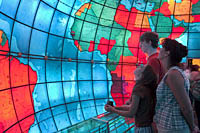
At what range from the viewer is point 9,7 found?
938 centimetres

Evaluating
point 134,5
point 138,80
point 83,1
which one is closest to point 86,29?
point 83,1

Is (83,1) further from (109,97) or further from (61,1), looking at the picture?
(109,97)

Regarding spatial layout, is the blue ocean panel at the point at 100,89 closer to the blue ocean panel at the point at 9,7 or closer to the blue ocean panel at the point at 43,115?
the blue ocean panel at the point at 43,115

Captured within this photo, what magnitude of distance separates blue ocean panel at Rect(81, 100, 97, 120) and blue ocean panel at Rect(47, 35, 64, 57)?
5.20m

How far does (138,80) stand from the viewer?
101 inches

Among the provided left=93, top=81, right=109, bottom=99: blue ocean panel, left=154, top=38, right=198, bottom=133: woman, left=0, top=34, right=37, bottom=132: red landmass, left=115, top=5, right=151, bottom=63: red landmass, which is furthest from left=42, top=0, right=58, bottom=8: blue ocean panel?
left=154, top=38, right=198, bottom=133: woman

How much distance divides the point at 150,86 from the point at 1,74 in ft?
31.4

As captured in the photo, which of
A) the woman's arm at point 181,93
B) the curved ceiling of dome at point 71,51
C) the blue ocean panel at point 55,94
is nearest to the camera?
the woman's arm at point 181,93

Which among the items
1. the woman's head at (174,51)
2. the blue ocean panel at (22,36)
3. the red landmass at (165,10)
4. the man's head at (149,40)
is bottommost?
the woman's head at (174,51)

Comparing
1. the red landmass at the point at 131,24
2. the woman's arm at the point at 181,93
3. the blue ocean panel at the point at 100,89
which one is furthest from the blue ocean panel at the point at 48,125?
the woman's arm at the point at 181,93

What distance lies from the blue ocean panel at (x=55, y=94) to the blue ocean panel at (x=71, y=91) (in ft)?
1.34

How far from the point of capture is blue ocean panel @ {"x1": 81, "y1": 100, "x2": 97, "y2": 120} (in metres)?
14.6

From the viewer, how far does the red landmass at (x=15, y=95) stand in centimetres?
930

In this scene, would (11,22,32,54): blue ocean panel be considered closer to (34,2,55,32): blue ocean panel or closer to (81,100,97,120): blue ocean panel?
(34,2,55,32): blue ocean panel
